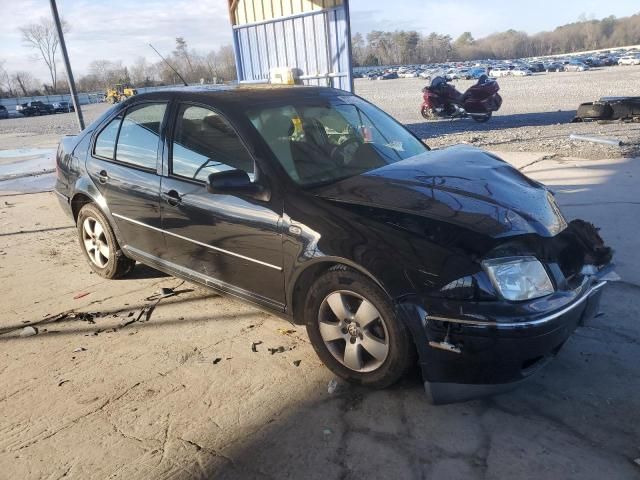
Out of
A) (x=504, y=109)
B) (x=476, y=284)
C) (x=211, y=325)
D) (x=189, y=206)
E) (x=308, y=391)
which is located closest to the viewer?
(x=476, y=284)

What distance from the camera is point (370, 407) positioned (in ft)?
9.29

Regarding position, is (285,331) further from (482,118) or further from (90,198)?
(482,118)

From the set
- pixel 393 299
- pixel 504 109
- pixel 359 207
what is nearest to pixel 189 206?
pixel 359 207

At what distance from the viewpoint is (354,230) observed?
2787mm

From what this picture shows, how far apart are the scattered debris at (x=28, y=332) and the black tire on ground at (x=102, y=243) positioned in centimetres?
92

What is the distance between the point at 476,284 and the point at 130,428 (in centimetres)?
194

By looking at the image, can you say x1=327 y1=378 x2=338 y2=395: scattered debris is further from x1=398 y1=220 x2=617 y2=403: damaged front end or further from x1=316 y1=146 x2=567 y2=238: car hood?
x1=316 y1=146 x2=567 y2=238: car hood

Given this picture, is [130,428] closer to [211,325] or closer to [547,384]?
[211,325]

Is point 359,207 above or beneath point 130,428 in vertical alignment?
above

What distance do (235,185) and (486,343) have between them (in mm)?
1639

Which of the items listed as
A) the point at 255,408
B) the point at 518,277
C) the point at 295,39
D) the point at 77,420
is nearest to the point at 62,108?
the point at 295,39

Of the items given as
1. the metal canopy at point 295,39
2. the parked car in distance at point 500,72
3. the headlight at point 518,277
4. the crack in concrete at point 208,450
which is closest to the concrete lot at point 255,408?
the crack in concrete at point 208,450

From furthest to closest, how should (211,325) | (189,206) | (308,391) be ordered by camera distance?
(211,325)
(189,206)
(308,391)

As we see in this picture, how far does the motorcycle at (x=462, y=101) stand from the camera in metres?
15.3
